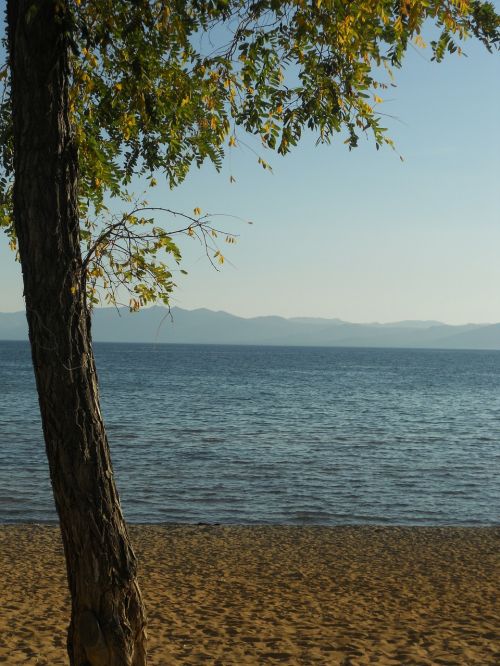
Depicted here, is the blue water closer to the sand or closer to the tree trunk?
the sand

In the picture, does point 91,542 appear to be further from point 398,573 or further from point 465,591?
point 398,573

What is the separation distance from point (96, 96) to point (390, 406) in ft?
194

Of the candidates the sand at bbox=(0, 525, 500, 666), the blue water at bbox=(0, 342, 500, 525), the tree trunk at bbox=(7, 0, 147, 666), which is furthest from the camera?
the blue water at bbox=(0, 342, 500, 525)

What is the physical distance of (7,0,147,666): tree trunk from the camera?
609 centimetres

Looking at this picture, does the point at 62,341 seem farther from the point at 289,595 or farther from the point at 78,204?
the point at 289,595

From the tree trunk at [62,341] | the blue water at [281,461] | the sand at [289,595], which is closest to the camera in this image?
the tree trunk at [62,341]

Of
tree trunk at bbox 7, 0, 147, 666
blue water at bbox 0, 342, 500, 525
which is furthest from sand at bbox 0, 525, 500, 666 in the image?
blue water at bbox 0, 342, 500, 525

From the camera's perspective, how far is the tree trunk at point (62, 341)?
20.0 feet

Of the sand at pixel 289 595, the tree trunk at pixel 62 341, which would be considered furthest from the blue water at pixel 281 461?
the tree trunk at pixel 62 341

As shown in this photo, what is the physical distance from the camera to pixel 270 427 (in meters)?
46.0

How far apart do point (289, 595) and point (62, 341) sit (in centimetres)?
772

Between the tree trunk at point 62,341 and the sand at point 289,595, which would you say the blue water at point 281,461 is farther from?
the tree trunk at point 62,341

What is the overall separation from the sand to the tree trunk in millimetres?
2974

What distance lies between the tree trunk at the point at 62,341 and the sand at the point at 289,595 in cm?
297
